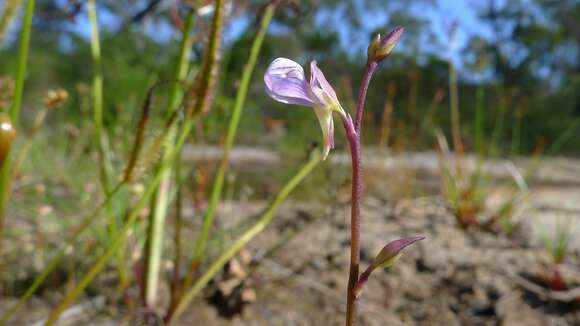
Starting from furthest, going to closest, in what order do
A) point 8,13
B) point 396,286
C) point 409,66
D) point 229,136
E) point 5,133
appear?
1. point 409,66
2. point 396,286
3. point 229,136
4. point 8,13
5. point 5,133

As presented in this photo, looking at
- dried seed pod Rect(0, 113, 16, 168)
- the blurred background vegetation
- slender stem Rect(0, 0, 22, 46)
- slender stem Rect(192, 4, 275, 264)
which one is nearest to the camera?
dried seed pod Rect(0, 113, 16, 168)

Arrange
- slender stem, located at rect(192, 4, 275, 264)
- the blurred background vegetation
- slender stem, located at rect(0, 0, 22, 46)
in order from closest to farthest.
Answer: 1. slender stem, located at rect(0, 0, 22, 46)
2. slender stem, located at rect(192, 4, 275, 264)
3. the blurred background vegetation

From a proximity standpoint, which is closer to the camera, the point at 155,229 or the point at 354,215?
the point at 354,215

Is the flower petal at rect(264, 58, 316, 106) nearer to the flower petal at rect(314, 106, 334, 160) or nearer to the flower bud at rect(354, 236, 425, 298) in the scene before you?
the flower petal at rect(314, 106, 334, 160)

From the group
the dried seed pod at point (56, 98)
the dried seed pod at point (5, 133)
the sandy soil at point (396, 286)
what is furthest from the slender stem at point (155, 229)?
the dried seed pod at point (5, 133)

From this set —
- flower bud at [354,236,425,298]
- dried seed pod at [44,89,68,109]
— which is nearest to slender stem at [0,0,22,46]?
dried seed pod at [44,89,68,109]

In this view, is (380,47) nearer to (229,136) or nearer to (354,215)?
(354,215)

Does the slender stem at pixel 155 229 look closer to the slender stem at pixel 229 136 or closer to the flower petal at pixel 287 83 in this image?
the slender stem at pixel 229 136

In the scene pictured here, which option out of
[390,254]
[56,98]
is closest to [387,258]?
[390,254]
